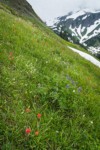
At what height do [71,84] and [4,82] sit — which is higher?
[4,82]

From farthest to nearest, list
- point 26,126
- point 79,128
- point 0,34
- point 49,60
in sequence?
point 0,34
point 49,60
point 79,128
point 26,126

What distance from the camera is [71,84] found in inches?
300

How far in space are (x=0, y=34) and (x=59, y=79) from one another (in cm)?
406

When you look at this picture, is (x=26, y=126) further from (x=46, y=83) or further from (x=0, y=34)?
(x=0, y=34)

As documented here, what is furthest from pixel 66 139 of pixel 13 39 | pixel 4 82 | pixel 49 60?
pixel 13 39

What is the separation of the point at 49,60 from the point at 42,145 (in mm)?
4907

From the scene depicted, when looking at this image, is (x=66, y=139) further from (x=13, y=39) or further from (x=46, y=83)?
(x=13, y=39)

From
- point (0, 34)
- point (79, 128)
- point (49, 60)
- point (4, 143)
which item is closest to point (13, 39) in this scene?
point (0, 34)

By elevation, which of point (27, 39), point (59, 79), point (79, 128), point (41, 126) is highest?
point (27, 39)

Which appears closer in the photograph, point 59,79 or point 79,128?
point 79,128

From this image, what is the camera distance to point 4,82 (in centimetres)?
646

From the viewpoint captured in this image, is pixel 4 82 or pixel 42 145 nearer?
pixel 42 145

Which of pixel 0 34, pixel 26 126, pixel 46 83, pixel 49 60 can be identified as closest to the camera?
pixel 26 126

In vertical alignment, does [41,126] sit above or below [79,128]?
above
